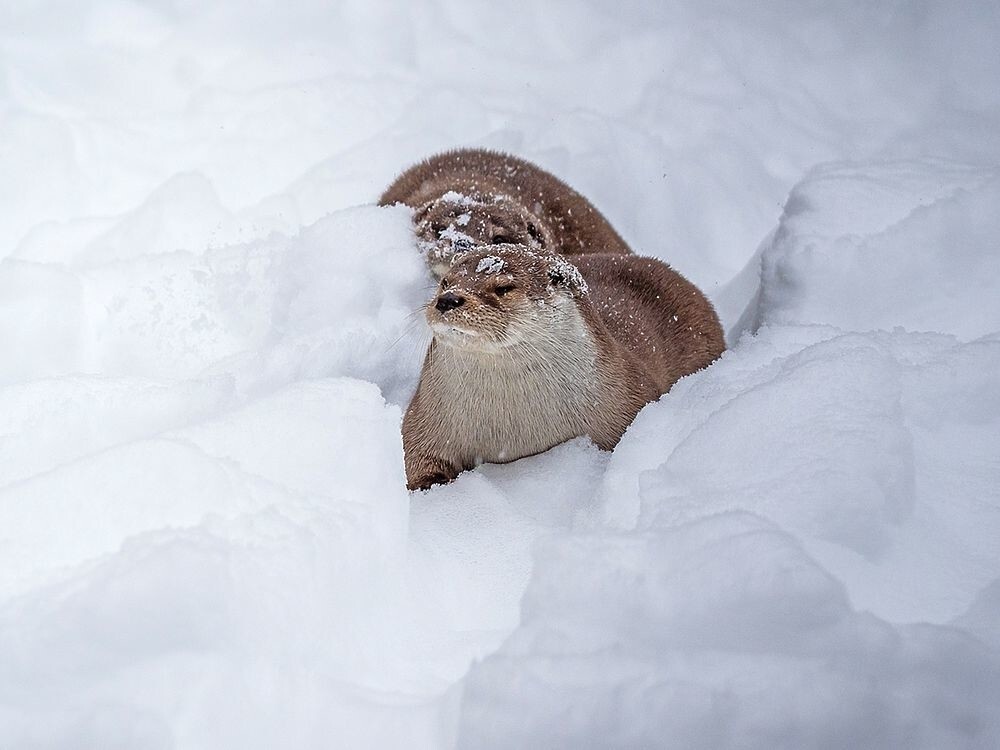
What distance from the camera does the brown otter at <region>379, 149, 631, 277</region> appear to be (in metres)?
3.86

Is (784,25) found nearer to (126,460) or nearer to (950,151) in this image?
(950,151)

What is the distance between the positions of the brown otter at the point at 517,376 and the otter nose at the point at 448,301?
0.05m

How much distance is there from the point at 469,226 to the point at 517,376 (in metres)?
1.15

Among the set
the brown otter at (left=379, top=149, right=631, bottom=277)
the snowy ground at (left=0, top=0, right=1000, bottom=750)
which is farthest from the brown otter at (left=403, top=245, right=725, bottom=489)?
the brown otter at (left=379, top=149, right=631, bottom=277)

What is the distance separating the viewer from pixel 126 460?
1.92 meters

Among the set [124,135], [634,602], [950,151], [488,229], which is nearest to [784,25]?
[950,151]

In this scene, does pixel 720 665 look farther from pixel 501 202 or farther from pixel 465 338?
pixel 501 202

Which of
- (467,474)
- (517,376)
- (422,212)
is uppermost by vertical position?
(422,212)

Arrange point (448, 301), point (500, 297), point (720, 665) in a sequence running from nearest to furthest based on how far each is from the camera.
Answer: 1. point (720, 665)
2. point (448, 301)
3. point (500, 297)

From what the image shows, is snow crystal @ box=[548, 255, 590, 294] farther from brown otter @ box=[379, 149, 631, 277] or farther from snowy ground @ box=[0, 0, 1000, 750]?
brown otter @ box=[379, 149, 631, 277]

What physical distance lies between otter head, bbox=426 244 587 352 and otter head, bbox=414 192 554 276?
811 millimetres

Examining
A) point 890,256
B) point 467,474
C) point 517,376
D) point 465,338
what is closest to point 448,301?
point 465,338

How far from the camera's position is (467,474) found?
2768mm

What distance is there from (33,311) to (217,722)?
7.58 feet
